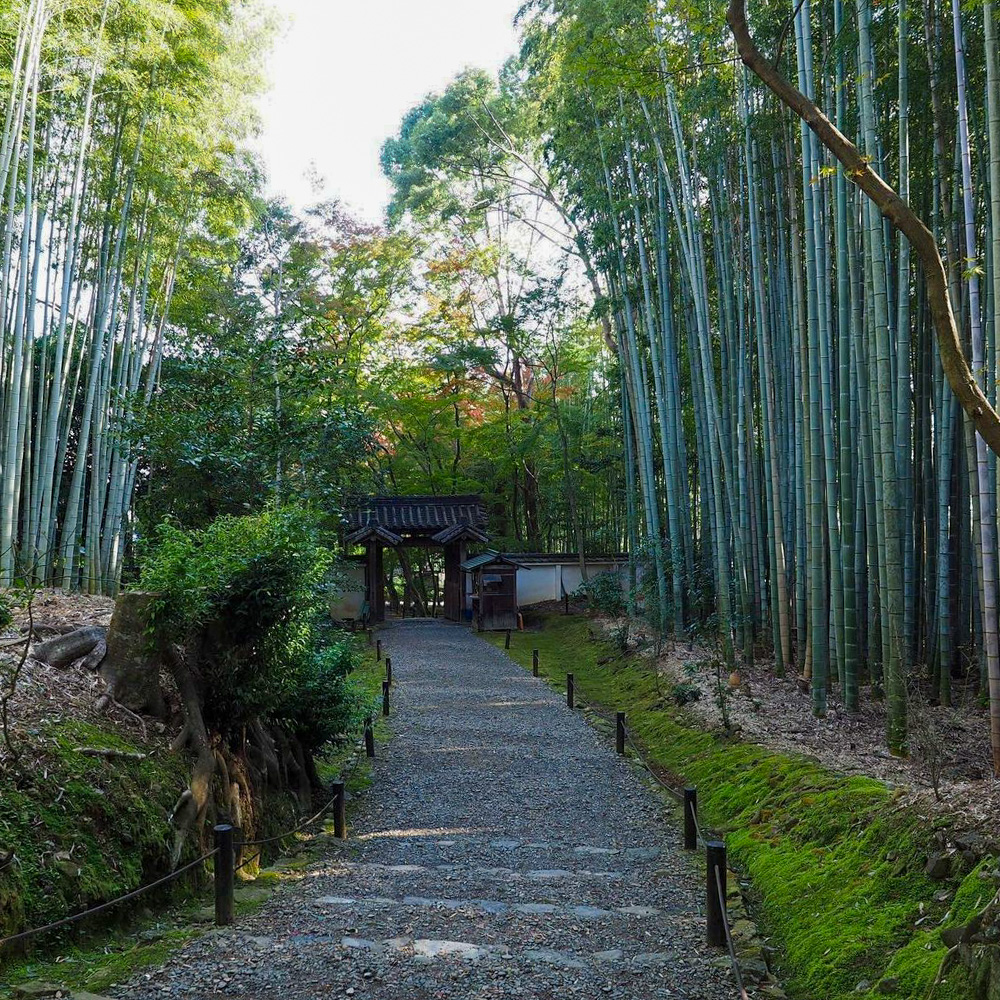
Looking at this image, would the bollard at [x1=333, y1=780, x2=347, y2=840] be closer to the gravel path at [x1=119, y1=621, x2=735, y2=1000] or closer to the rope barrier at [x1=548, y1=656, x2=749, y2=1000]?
the gravel path at [x1=119, y1=621, x2=735, y2=1000]

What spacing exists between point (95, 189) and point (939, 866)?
984 centimetres

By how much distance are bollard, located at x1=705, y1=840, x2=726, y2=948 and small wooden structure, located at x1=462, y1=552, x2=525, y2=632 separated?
45.5 ft

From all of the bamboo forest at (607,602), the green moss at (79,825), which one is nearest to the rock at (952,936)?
the bamboo forest at (607,602)

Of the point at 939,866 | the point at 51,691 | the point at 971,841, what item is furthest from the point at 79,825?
the point at 971,841

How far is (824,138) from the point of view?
2.87 meters

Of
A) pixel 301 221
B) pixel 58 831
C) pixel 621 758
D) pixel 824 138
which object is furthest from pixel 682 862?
pixel 301 221

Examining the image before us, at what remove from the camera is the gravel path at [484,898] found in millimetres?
3229

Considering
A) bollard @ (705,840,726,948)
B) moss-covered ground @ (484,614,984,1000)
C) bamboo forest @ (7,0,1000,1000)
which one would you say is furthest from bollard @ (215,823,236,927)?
moss-covered ground @ (484,614,984,1000)

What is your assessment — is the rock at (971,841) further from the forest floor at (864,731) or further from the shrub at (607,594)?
the shrub at (607,594)

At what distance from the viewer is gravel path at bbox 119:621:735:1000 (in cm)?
323

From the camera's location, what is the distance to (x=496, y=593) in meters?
17.8

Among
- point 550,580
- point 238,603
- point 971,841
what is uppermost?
point 238,603

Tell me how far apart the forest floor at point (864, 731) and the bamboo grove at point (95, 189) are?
6008 mm

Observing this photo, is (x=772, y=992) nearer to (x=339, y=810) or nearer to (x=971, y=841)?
(x=971, y=841)
